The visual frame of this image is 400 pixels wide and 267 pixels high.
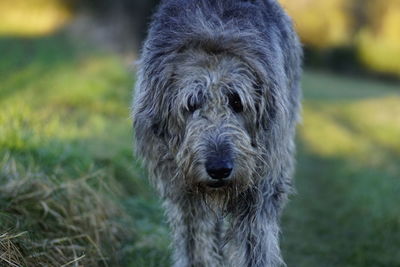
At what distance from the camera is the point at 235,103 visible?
4.42 m

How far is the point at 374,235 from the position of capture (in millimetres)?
6977

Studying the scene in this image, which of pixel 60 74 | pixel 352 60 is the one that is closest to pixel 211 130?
pixel 60 74

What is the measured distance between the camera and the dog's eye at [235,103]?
4402mm

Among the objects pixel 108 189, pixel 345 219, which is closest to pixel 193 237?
pixel 108 189

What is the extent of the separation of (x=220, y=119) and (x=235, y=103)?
6.8 inches

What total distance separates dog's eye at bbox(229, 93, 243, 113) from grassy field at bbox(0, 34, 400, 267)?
149 cm

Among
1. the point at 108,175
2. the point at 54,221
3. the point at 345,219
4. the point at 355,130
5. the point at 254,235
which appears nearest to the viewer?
the point at 254,235

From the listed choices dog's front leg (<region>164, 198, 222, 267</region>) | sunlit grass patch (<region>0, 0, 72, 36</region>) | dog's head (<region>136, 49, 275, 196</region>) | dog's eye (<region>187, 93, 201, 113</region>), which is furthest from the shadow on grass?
sunlit grass patch (<region>0, 0, 72, 36</region>)

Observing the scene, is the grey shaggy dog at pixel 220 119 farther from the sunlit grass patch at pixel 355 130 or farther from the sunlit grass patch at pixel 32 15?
the sunlit grass patch at pixel 32 15

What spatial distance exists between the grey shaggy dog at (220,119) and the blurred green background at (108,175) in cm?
94

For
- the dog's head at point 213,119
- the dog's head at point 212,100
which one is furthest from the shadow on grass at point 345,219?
the dog's head at point 213,119

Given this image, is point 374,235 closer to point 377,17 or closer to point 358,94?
point 358,94

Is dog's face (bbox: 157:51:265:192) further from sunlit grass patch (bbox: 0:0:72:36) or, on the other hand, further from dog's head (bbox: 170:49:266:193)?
sunlit grass patch (bbox: 0:0:72:36)

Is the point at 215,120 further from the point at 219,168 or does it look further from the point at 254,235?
the point at 254,235
